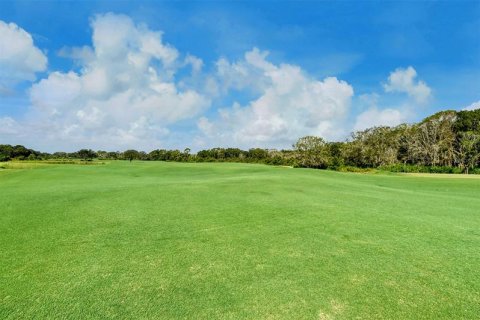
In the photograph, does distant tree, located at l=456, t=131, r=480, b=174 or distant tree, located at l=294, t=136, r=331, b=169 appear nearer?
distant tree, located at l=294, t=136, r=331, b=169

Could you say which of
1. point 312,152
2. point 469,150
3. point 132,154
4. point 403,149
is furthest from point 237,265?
point 132,154

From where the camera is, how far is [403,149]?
285ft

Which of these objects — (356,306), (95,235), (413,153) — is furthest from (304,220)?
(413,153)

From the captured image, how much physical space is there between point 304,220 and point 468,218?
6.52 m

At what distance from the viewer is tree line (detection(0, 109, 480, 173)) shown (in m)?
67.2

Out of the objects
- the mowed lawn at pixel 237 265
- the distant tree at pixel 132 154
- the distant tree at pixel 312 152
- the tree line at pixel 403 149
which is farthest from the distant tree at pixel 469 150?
the distant tree at pixel 132 154

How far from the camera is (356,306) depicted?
16.3 ft

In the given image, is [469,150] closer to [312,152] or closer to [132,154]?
[312,152]

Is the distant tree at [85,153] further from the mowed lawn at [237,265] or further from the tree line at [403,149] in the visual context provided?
the mowed lawn at [237,265]

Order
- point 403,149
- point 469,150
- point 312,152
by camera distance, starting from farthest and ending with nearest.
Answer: point 403,149 → point 469,150 → point 312,152

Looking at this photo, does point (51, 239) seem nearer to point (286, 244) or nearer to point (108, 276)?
point (108, 276)

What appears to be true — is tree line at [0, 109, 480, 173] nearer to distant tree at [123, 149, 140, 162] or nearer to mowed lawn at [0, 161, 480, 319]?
distant tree at [123, 149, 140, 162]

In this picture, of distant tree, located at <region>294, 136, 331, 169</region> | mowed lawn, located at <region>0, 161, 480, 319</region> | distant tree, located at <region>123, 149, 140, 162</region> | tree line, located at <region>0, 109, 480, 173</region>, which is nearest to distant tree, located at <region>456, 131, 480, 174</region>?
tree line, located at <region>0, 109, 480, 173</region>

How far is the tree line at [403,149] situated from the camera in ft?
220
